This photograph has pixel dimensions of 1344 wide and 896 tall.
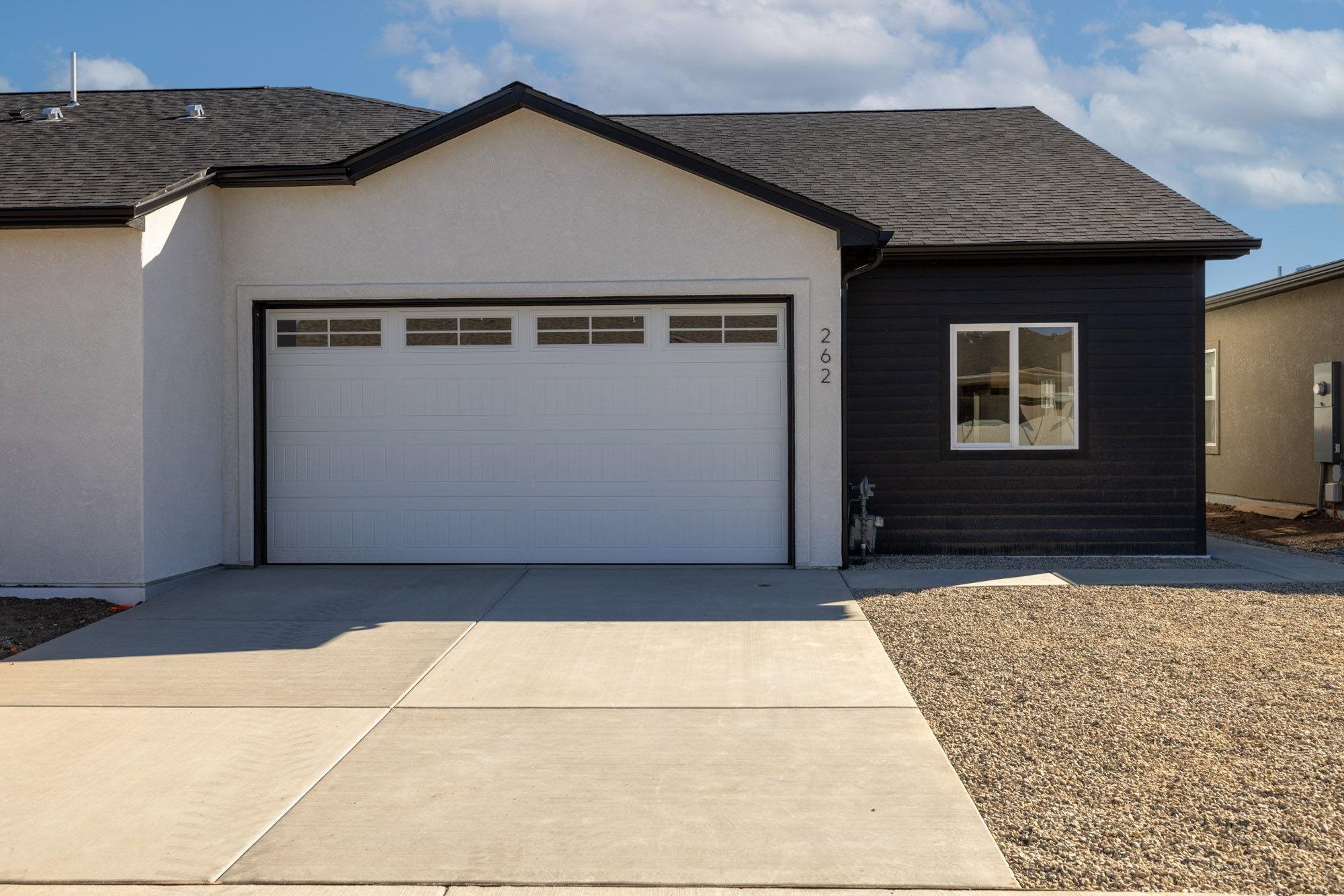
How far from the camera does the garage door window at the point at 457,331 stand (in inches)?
395

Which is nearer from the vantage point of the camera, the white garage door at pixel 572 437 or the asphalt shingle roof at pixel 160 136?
the asphalt shingle roof at pixel 160 136

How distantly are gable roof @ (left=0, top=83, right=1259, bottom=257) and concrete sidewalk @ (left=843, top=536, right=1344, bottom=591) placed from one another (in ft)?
9.80

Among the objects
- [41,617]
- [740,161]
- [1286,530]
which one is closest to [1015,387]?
[740,161]

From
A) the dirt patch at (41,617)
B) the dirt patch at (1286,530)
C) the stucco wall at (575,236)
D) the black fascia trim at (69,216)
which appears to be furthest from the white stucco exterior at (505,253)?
the dirt patch at (1286,530)

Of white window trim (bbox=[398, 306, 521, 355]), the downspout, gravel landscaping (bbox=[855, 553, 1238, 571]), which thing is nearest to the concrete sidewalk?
gravel landscaping (bbox=[855, 553, 1238, 571])

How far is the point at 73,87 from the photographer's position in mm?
12852

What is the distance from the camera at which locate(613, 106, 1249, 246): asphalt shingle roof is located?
10.5m

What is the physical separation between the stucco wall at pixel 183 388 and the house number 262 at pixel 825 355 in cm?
557

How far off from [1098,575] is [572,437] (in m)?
4.90

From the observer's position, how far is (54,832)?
3855 mm

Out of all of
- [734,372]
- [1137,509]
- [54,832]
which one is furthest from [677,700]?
[1137,509]

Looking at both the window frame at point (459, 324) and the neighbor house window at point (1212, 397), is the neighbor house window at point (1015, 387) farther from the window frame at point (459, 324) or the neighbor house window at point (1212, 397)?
the neighbor house window at point (1212, 397)

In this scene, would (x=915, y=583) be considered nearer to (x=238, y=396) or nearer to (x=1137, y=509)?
(x=1137, y=509)

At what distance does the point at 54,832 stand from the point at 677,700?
111 inches
